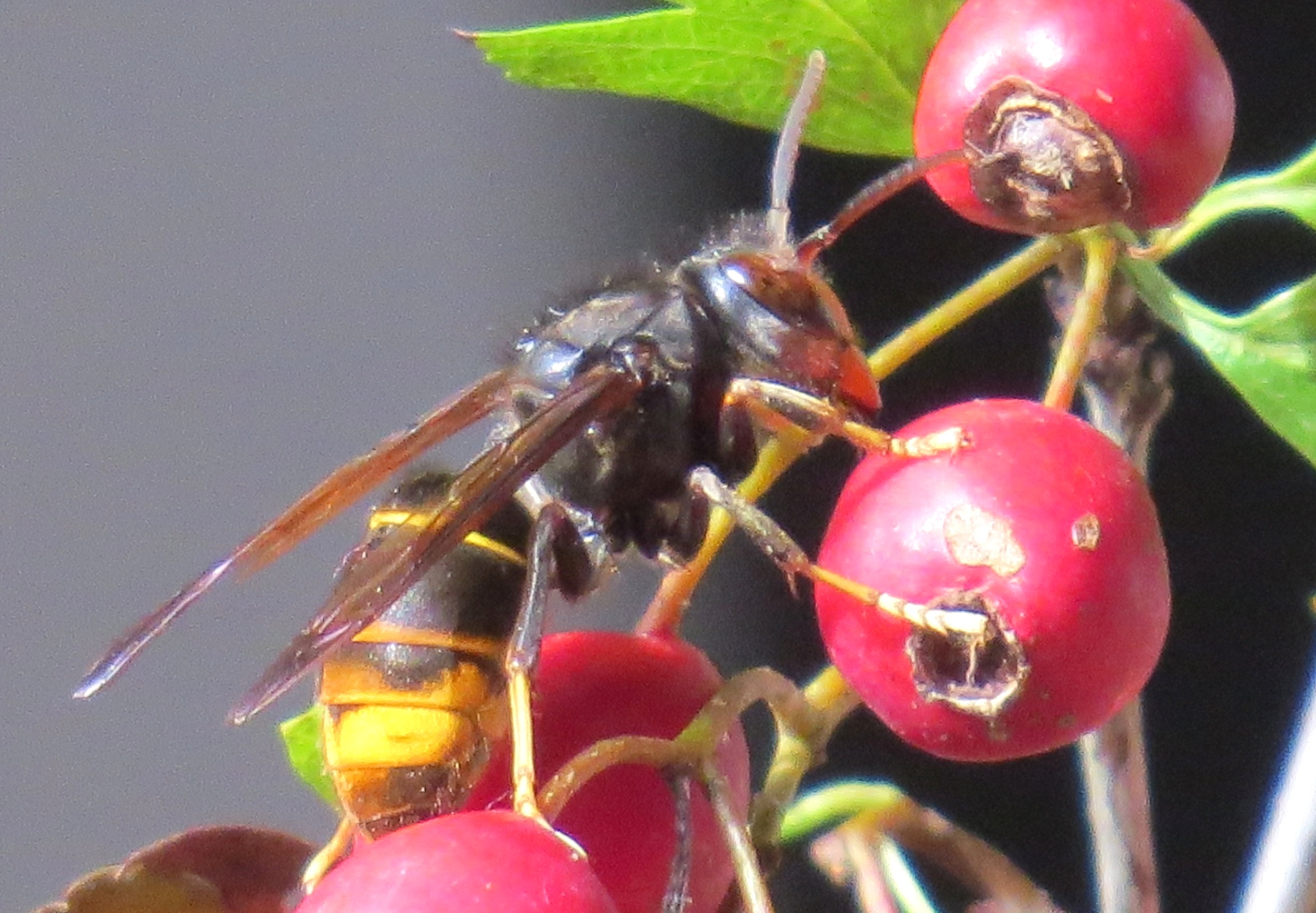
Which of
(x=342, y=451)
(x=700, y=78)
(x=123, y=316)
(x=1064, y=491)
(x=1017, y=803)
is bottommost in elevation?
(x=1017, y=803)

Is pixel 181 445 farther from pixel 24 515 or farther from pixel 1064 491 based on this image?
pixel 1064 491

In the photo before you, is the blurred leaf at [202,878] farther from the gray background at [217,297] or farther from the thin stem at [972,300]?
the gray background at [217,297]

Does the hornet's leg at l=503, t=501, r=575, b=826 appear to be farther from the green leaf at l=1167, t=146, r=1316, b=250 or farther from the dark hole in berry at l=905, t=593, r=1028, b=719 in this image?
the green leaf at l=1167, t=146, r=1316, b=250

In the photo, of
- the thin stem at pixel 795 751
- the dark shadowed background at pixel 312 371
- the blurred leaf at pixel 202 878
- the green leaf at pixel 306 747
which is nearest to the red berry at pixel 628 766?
the thin stem at pixel 795 751

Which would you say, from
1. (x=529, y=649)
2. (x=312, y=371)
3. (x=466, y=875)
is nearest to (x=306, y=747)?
(x=529, y=649)

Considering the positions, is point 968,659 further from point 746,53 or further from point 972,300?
point 746,53

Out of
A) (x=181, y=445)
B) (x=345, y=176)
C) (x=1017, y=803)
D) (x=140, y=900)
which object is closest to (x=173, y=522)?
(x=181, y=445)
